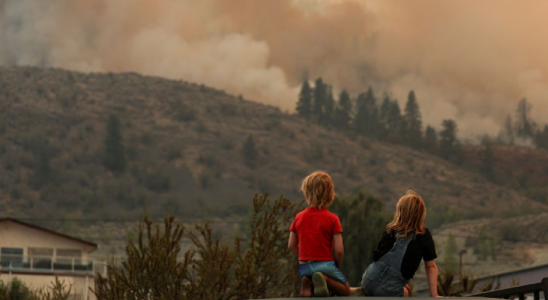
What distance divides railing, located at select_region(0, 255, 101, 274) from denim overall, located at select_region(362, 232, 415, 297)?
42714mm

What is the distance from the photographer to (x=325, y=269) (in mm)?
7090

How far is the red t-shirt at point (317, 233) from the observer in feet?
23.6

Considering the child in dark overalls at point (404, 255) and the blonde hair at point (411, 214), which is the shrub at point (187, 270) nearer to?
the child in dark overalls at point (404, 255)

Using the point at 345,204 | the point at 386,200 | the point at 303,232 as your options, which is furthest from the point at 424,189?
the point at 303,232

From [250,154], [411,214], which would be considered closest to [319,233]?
[411,214]

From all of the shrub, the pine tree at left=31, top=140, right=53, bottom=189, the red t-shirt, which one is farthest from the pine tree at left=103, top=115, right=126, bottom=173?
the red t-shirt

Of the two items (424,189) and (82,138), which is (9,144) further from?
(424,189)

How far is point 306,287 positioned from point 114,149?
183 m

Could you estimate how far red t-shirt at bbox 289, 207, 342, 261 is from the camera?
7.21 m

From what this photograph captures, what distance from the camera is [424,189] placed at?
7057 inches

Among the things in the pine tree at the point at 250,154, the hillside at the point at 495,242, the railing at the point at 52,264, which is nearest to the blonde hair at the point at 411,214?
the railing at the point at 52,264

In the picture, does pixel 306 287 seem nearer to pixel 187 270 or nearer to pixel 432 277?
pixel 432 277

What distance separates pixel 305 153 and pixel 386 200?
29.8 m

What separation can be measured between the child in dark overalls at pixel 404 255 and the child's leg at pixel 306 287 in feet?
1.54
